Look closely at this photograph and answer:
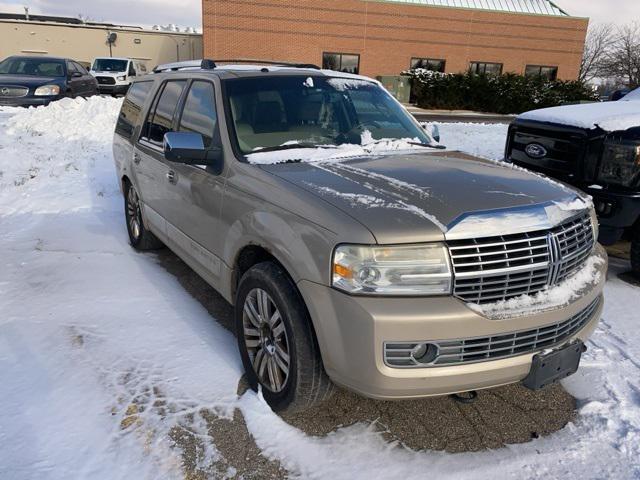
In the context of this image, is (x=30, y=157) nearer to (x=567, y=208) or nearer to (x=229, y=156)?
(x=229, y=156)

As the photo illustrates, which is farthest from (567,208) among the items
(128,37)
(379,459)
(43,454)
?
(128,37)

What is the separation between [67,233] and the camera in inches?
232

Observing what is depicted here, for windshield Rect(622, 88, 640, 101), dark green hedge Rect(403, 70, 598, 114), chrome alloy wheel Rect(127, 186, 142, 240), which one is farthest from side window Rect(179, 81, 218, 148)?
dark green hedge Rect(403, 70, 598, 114)

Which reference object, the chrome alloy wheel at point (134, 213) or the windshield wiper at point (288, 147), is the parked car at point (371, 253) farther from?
the chrome alloy wheel at point (134, 213)

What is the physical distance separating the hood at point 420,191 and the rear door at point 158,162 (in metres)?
1.46

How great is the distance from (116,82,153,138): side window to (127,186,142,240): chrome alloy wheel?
2.00ft

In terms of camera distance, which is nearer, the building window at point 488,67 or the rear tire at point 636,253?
the rear tire at point 636,253

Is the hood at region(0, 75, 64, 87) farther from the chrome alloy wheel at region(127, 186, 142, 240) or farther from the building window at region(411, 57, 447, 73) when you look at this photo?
the building window at region(411, 57, 447, 73)

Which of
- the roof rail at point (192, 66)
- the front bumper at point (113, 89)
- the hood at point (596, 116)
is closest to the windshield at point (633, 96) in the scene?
the hood at point (596, 116)

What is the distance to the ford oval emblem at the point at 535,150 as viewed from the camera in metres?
5.38

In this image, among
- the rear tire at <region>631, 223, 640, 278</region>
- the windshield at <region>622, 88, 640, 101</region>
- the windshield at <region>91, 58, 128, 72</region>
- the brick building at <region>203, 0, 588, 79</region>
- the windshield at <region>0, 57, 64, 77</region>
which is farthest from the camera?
the brick building at <region>203, 0, 588, 79</region>

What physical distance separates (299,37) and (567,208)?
28.8m

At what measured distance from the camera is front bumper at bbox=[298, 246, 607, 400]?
7.46 feet

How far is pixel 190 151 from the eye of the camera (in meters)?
3.34
